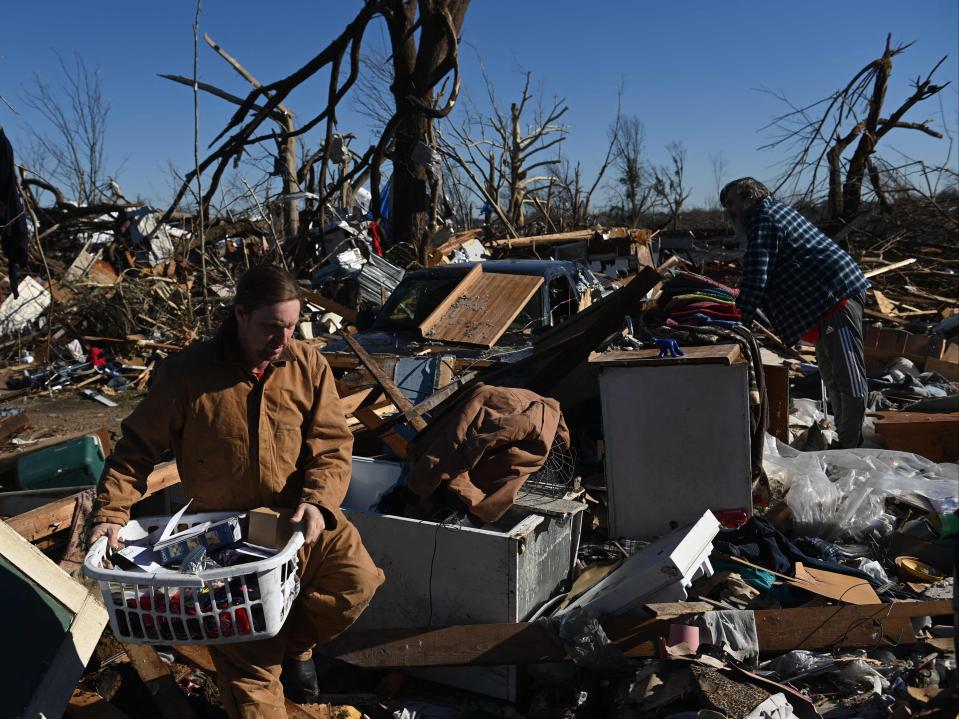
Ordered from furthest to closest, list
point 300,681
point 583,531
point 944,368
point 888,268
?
1. point 888,268
2. point 944,368
3. point 583,531
4. point 300,681

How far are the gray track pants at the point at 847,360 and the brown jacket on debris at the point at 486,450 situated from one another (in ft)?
7.86

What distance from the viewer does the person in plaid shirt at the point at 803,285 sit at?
5.08 metres

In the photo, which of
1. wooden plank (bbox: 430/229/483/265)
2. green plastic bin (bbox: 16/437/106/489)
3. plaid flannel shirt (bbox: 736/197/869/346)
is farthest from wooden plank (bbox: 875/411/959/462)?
wooden plank (bbox: 430/229/483/265)

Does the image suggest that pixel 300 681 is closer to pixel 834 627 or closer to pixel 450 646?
pixel 450 646

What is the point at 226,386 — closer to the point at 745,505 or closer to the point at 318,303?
the point at 745,505

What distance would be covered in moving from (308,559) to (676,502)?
2.37 metres

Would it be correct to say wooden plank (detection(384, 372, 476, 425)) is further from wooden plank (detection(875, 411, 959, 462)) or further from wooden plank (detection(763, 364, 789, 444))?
wooden plank (detection(875, 411, 959, 462))

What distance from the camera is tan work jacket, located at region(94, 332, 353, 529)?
2.50 meters

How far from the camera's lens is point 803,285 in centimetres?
517

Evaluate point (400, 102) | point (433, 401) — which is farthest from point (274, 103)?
point (433, 401)

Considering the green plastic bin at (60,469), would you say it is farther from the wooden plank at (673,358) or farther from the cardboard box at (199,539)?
the wooden plank at (673,358)

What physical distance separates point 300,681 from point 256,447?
3.64 ft

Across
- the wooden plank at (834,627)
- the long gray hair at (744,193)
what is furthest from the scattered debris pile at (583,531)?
the long gray hair at (744,193)

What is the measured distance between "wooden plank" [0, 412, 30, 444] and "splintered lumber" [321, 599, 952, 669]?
17.2 feet
